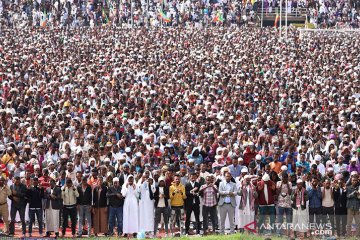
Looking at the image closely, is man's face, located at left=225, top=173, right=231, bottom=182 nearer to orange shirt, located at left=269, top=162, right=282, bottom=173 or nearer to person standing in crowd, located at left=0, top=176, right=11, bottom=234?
orange shirt, located at left=269, top=162, right=282, bottom=173

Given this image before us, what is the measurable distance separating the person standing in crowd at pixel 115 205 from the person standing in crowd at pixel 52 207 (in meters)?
0.85

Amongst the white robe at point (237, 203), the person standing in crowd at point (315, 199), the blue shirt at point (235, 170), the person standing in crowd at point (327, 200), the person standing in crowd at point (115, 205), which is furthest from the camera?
the blue shirt at point (235, 170)

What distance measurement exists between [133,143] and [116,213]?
142 inches

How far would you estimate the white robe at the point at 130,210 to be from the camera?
2345 cm

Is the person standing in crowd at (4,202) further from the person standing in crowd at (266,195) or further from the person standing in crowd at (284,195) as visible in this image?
the person standing in crowd at (284,195)

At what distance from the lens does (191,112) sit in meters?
31.8

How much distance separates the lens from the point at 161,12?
6209 centimetres

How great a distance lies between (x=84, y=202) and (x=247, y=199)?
277cm

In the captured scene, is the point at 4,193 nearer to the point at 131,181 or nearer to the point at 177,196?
the point at 131,181

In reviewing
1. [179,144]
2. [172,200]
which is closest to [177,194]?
[172,200]

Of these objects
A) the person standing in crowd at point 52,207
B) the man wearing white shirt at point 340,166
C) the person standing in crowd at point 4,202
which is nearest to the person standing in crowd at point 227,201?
the man wearing white shirt at point 340,166

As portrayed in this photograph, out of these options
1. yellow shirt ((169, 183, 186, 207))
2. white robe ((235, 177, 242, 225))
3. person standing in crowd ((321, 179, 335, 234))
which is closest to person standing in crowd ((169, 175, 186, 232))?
yellow shirt ((169, 183, 186, 207))

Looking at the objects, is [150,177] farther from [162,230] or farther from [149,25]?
[149,25]

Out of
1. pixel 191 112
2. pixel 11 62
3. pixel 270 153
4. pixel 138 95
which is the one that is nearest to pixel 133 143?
pixel 270 153
